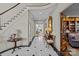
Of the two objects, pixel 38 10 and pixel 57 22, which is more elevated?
pixel 38 10

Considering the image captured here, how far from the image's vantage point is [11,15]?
232 cm

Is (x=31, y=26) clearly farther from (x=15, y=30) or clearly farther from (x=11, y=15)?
A: (x=11, y=15)

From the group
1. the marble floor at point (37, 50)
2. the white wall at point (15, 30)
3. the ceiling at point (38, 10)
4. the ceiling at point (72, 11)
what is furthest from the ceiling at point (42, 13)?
the marble floor at point (37, 50)

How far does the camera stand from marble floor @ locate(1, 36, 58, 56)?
228cm

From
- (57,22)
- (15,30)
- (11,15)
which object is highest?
(11,15)

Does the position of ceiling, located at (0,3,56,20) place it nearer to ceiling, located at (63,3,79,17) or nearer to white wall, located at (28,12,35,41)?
white wall, located at (28,12,35,41)

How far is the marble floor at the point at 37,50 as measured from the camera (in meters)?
2.28

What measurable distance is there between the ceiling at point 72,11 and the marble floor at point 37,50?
0.71 meters

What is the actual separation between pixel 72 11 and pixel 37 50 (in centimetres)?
102

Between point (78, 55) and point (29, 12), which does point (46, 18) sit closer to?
point (29, 12)

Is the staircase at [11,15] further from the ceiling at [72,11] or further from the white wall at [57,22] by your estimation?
the ceiling at [72,11]

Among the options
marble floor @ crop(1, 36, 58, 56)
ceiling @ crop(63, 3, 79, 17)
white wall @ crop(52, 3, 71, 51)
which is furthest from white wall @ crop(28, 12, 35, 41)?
ceiling @ crop(63, 3, 79, 17)

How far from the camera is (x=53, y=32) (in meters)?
2.41

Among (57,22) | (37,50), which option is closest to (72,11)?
(57,22)
